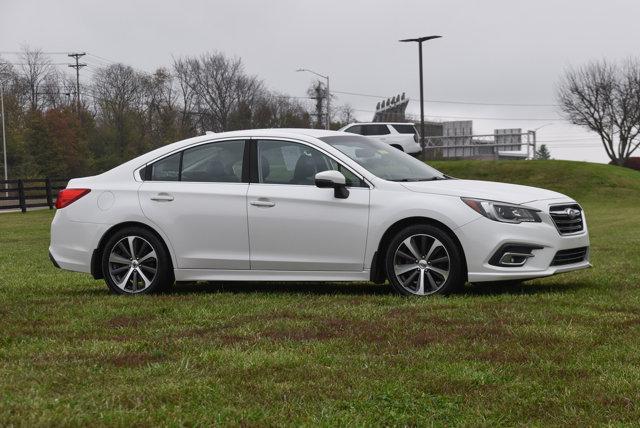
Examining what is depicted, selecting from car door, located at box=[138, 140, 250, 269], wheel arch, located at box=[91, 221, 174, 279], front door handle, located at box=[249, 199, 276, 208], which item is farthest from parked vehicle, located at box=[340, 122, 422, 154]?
front door handle, located at box=[249, 199, 276, 208]

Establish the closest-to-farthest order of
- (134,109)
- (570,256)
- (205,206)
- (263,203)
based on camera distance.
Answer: (570,256) < (263,203) < (205,206) < (134,109)

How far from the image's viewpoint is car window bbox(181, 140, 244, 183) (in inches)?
391

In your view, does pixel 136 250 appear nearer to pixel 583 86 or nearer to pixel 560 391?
pixel 560 391

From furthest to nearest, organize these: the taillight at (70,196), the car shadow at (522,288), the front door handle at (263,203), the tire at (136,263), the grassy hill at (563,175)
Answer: the grassy hill at (563,175) < the taillight at (70,196) < the tire at (136,263) < the front door handle at (263,203) < the car shadow at (522,288)

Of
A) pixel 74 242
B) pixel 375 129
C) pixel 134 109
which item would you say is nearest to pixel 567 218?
pixel 74 242

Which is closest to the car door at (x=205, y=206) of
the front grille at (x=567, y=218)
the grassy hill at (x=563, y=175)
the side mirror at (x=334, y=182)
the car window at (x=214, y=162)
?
the car window at (x=214, y=162)

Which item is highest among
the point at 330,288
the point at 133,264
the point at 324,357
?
the point at 133,264

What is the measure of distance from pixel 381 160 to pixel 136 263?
258 cm

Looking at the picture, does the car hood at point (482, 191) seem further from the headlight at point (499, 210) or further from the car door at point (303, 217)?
the car door at point (303, 217)

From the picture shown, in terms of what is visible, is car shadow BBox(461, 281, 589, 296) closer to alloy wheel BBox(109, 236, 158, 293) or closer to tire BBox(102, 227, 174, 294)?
tire BBox(102, 227, 174, 294)

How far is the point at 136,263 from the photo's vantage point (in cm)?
999

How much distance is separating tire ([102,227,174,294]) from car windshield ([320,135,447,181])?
6.36 ft

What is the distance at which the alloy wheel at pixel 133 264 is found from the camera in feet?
32.6

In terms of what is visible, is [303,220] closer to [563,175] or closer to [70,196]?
[70,196]
